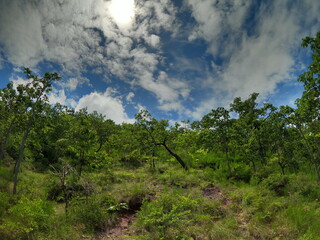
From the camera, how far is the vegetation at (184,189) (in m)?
5.79

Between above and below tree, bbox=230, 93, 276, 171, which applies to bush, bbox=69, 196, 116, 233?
below

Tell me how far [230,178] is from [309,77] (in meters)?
8.20

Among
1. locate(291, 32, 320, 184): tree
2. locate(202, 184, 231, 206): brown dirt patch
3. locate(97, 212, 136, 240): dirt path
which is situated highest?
locate(291, 32, 320, 184): tree

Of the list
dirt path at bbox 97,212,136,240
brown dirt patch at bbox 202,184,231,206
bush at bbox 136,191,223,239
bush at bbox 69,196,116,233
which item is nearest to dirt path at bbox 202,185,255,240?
brown dirt patch at bbox 202,184,231,206

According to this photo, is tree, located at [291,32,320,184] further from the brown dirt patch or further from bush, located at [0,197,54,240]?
bush, located at [0,197,54,240]

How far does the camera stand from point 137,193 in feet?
29.6

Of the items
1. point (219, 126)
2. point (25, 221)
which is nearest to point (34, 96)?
point (25, 221)

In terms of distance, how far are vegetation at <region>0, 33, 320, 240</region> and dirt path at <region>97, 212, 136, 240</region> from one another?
0.04 m

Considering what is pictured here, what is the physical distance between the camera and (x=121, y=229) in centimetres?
700

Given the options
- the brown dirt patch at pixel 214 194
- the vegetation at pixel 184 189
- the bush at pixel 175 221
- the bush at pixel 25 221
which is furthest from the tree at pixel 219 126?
the bush at pixel 25 221

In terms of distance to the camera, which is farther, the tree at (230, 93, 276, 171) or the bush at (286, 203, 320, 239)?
the tree at (230, 93, 276, 171)

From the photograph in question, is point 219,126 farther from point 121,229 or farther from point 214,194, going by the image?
point 121,229

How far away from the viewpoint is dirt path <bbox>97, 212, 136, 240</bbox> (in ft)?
20.9

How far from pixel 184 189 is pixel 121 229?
16.0ft
